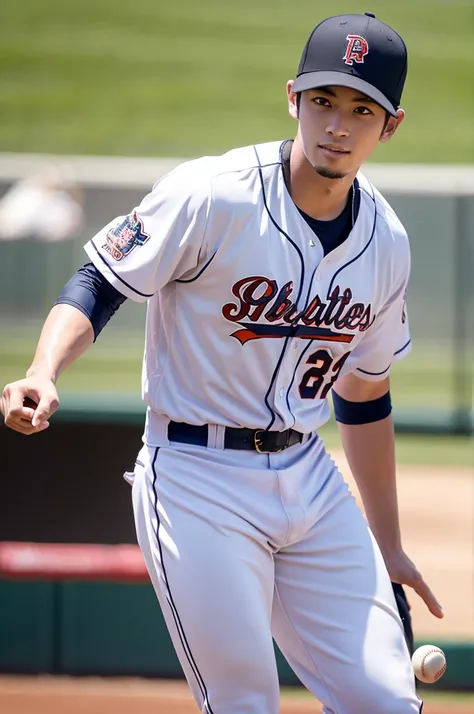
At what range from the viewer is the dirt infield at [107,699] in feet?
11.5

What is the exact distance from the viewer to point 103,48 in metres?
13.2

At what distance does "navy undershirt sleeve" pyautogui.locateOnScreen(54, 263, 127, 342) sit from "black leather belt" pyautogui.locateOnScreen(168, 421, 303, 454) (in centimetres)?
24

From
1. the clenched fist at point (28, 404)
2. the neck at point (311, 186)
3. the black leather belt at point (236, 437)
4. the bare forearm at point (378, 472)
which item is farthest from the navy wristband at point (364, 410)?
the clenched fist at point (28, 404)

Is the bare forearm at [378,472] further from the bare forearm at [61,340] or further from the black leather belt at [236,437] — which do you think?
the bare forearm at [61,340]

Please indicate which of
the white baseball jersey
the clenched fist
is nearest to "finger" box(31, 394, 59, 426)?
the clenched fist

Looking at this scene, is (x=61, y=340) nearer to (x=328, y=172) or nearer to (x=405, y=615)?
(x=328, y=172)

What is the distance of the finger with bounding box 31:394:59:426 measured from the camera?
1757 mm

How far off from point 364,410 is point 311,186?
0.55 m

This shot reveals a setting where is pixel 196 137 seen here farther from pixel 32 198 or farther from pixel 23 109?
pixel 32 198

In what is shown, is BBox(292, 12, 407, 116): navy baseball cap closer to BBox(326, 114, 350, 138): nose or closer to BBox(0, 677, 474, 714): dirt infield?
BBox(326, 114, 350, 138): nose

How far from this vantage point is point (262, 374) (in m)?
2.16

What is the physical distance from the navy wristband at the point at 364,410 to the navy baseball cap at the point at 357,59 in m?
0.65

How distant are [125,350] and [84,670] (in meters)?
4.35

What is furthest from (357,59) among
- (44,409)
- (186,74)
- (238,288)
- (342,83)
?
(186,74)
